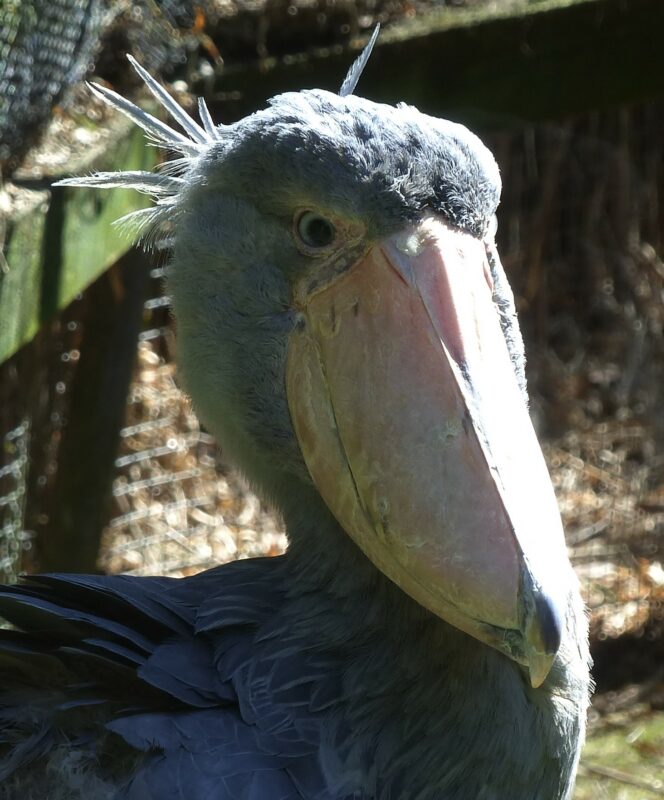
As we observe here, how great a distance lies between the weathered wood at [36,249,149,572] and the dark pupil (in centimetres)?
192

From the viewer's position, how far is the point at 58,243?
2773mm

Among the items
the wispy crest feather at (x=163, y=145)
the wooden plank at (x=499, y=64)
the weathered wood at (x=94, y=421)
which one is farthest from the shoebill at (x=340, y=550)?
the weathered wood at (x=94, y=421)

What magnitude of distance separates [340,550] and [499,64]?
81.8 inches

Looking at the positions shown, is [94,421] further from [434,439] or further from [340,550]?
[434,439]

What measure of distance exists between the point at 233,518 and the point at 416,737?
12.2 feet

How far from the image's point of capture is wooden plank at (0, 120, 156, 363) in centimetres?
261

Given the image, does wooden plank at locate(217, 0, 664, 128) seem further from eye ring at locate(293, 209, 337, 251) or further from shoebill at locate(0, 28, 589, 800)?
eye ring at locate(293, 209, 337, 251)

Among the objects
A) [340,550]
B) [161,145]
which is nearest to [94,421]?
[161,145]

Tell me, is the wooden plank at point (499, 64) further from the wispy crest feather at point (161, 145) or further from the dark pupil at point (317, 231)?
the dark pupil at point (317, 231)

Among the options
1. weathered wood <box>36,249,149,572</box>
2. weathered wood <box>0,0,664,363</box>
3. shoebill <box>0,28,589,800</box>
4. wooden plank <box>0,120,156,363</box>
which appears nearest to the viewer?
shoebill <box>0,28,589,800</box>

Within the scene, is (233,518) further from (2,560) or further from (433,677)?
(433,677)

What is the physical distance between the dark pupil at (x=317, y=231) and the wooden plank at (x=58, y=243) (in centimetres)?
100

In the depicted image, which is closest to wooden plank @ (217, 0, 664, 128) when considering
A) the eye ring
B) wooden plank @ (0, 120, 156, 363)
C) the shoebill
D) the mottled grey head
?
wooden plank @ (0, 120, 156, 363)

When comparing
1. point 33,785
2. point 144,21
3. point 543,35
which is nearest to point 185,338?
point 33,785
